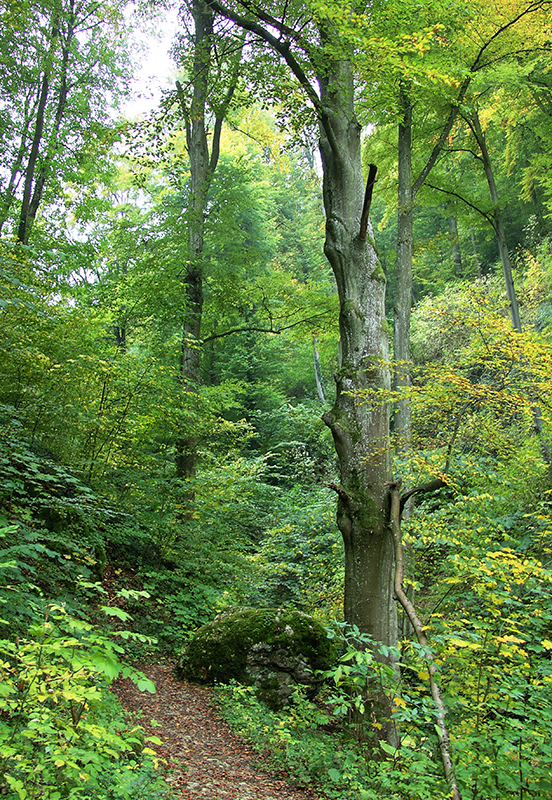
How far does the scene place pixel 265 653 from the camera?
5.41 metres

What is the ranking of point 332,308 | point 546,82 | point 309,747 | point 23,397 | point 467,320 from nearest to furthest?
1. point 309,747
2. point 467,320
3. point 23,397
4. point 332,308
5. point 546,82

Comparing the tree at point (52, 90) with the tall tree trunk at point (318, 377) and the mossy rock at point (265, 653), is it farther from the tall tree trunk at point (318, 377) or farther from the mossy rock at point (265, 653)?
the tall tree trunk at point (318, 377)

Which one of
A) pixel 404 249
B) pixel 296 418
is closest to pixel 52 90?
pixel 404 249

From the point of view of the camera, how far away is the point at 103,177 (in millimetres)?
12211

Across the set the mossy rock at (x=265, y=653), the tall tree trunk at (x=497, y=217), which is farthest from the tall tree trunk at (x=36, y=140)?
the tall tree trunk at (x=497, y=217)

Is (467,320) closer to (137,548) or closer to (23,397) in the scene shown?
(23,397)

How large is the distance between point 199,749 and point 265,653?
1496mm

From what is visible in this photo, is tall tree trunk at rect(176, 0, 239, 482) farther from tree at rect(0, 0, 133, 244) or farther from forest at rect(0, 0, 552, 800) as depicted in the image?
tree at rect(0, 0, 133, 244)

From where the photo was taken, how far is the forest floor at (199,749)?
3303 millimetres

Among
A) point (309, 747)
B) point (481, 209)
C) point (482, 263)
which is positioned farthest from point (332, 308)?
point (482, 263)

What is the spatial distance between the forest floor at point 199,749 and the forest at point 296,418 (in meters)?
0.19

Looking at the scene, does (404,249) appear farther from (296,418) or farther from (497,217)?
(296,418)

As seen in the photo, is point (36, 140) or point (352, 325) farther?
point (36, 140)

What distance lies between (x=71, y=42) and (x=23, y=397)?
32.0 ft
